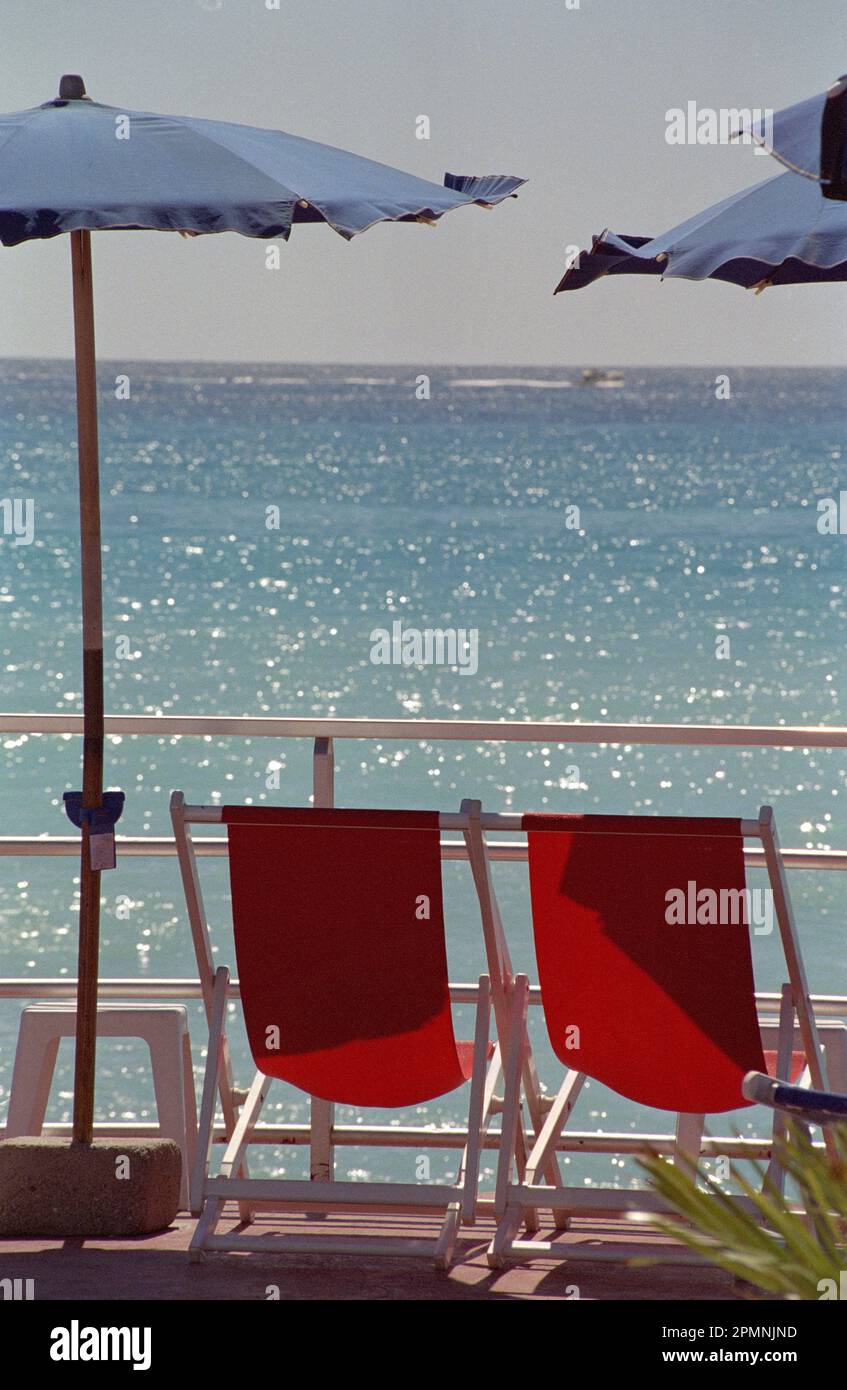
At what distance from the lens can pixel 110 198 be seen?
2.51 meters

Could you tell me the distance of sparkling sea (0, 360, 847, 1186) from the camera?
13945mm

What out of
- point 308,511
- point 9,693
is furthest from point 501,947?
point 308,511

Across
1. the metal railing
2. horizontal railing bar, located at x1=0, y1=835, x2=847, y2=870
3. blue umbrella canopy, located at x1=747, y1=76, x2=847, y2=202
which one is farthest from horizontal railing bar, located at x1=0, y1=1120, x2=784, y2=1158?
blue umbrella canopy, located at x1=747, y1=76, x2=847, y2=202

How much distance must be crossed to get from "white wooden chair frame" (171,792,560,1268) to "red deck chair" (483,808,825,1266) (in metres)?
0.05

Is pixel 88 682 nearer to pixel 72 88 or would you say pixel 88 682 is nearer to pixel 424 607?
pixel 72 88

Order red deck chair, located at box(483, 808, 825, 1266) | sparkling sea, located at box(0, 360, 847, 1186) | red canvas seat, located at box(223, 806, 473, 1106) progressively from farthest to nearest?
sparkling sea, located at box(0, 360, 847, 1186) < red canvas seat, located at box(223, 806, 473, 1106) < red deck chair, located at box(483, 808, 825, 1266)

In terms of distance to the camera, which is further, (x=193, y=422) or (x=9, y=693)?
(x=193, y=422)

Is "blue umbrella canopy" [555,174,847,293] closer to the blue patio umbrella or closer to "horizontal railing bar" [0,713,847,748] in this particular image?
the blue patio umbrella

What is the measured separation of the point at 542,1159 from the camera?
2.70 metres

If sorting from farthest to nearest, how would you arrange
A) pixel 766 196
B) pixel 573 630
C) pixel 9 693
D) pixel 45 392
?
pixel 45 392 → pixel 573 630 → pixel 9 693 → pixel 766 196

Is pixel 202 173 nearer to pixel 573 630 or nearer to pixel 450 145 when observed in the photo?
pixel 573 630

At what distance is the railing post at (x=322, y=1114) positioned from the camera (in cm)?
306

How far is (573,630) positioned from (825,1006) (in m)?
24.0

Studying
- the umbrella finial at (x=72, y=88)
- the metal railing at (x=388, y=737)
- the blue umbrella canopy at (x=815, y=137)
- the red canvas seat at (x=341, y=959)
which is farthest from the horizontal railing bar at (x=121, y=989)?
the umbrella finial at (x=72, y=88)
